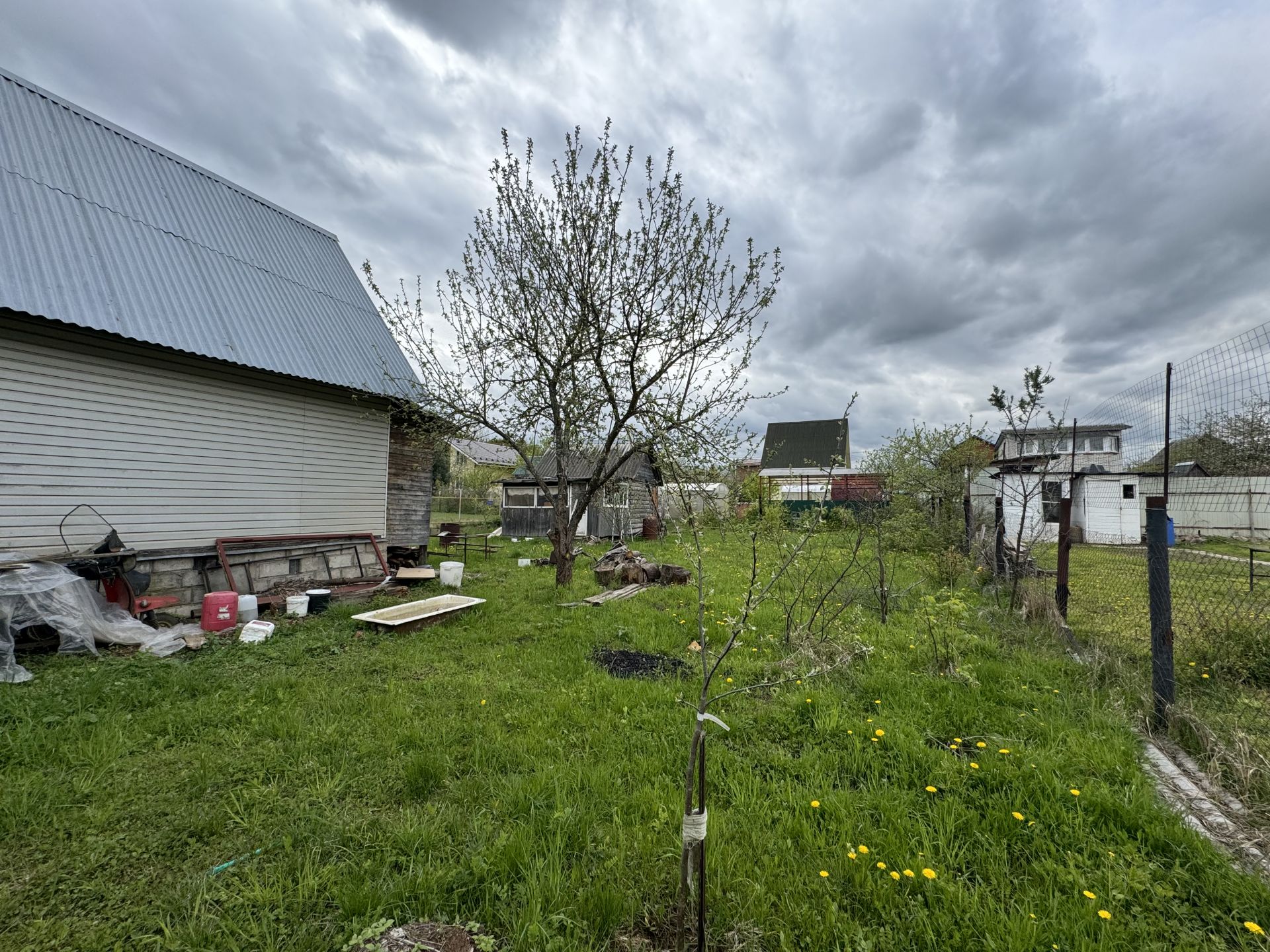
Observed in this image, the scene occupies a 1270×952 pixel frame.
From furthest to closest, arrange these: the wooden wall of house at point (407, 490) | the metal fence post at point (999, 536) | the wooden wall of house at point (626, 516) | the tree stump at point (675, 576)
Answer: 1. the wooden wall of house at point (626, 516)
2. the wooden wall of house at point (407, 490)
3. the tree stump at point (675, 576)
4. the metal fence post at point (999, 536)

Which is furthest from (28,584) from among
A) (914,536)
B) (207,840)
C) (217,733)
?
(914,536)

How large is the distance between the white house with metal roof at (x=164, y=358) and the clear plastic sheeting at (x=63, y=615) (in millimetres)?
1233

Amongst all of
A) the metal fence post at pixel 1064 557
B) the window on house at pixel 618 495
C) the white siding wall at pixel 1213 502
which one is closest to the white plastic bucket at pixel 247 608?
the window on house at pixel 618 495

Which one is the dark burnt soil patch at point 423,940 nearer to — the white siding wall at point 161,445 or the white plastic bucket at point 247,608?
the white plastic bucket at point 247,608

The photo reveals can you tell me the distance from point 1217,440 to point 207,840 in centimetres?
1843

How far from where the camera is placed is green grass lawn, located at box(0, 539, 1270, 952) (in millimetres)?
1940

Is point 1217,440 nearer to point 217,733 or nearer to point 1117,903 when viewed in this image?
point 1117,903

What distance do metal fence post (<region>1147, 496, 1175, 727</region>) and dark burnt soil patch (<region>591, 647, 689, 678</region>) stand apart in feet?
10.6

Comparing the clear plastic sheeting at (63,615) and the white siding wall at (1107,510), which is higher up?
the white siding wall at (1107,510)

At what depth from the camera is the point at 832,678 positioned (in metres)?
4.27

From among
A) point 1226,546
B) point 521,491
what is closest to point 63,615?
point 521,491

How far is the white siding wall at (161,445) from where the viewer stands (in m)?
5.96

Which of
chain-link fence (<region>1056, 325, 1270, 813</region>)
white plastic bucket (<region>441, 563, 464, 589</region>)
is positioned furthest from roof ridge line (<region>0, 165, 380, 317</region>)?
chain-link fence (<region>1056, 325, 1270, 813</region>)

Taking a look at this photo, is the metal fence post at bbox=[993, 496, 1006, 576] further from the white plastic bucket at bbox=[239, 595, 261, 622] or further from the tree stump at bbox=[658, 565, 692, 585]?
the white plastic bucket at bbox=[239, 595, 261, 622]
